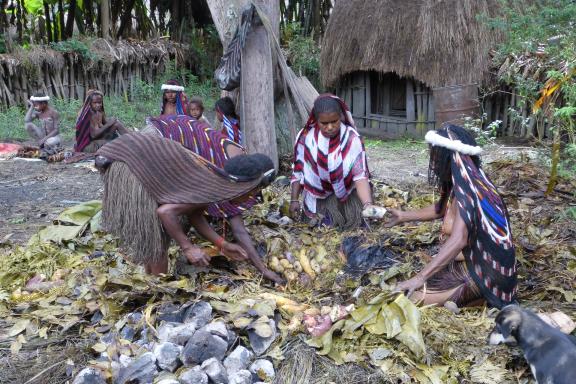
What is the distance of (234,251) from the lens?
149 inches

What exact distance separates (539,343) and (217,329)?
4.66 feet

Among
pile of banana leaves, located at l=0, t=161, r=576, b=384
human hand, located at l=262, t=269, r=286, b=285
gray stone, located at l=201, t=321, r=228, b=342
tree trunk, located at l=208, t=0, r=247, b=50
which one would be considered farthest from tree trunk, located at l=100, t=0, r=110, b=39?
gray stone, located at l=201, t=321, r=228, b=342

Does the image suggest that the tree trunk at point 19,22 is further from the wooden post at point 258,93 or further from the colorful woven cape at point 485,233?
the colorful woven cape at point 485,233

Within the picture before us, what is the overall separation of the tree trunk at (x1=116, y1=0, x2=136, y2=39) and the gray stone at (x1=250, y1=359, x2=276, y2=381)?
14007 mm

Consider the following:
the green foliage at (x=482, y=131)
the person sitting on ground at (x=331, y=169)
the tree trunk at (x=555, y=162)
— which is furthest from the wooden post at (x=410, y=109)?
the person sitting on ground at (x=331, y=169)

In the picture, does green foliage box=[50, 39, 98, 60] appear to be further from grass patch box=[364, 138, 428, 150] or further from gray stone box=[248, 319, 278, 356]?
gray stone box=[248, 319, 278, 356]

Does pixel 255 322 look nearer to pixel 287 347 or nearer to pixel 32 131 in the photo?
pixel 287 347

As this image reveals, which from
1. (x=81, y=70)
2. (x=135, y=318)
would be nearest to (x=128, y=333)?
(x=135, y=318)

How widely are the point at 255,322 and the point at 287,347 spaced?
0.64ft

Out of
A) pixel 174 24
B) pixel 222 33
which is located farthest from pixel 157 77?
pixel 222 33

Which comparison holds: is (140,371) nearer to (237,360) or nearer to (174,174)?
(237,360)

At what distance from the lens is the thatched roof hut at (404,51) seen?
10562 mm

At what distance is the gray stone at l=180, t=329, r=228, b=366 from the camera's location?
2.88m

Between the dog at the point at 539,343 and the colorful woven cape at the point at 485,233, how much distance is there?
464 mm
